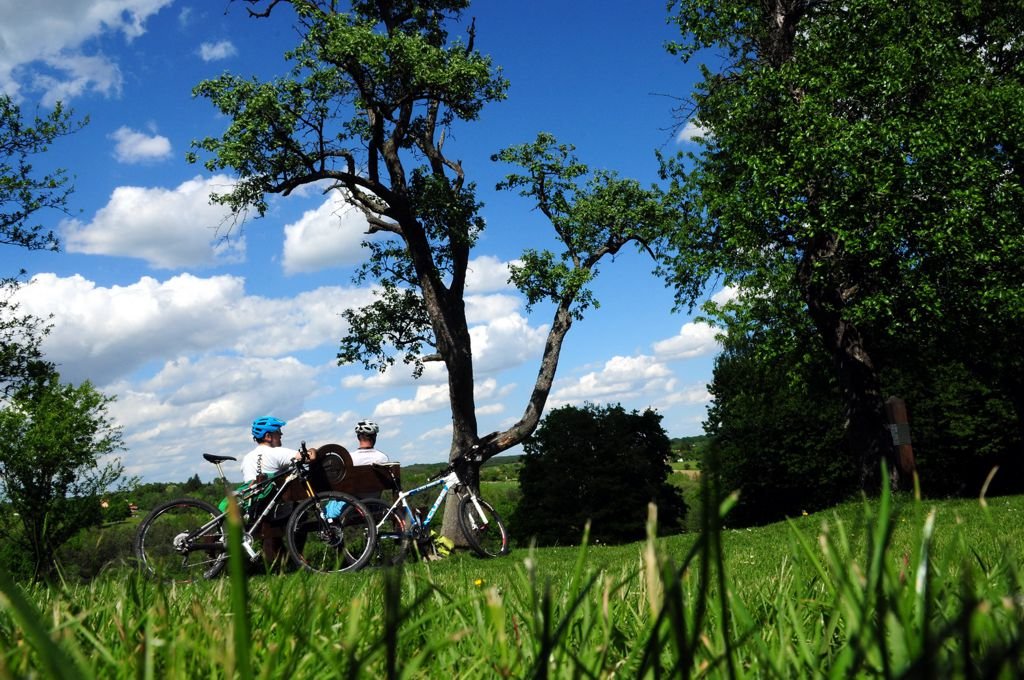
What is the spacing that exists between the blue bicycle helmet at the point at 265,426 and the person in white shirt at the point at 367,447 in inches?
65.0

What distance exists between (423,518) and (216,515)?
152 inches

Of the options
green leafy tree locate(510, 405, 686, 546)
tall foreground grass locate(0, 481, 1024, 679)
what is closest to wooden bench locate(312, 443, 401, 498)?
tall foreground grass locate(0, 481, 1024, 679)

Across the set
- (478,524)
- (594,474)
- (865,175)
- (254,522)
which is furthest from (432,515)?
(594,474)

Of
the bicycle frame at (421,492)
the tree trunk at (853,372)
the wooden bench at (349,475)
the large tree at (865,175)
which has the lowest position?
the bicycle frame at (421,492)

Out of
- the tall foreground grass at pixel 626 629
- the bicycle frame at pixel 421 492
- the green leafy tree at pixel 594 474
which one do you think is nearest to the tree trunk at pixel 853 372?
the bicycle frame at pixel 421 492

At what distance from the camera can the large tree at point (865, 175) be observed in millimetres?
14992

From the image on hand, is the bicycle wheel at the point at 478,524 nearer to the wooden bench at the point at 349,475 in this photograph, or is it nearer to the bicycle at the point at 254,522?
the wooden bench at the point at 349,475

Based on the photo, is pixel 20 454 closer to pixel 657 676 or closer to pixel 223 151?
pixel 223 151

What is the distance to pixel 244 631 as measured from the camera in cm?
44

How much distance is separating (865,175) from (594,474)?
28.9 meters

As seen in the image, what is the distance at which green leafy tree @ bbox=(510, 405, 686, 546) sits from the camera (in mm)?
41594

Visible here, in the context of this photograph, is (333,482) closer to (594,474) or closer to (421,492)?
(421,492)

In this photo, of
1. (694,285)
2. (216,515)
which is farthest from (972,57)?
(216,515)

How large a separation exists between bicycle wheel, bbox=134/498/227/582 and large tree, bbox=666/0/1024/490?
36.1ft
